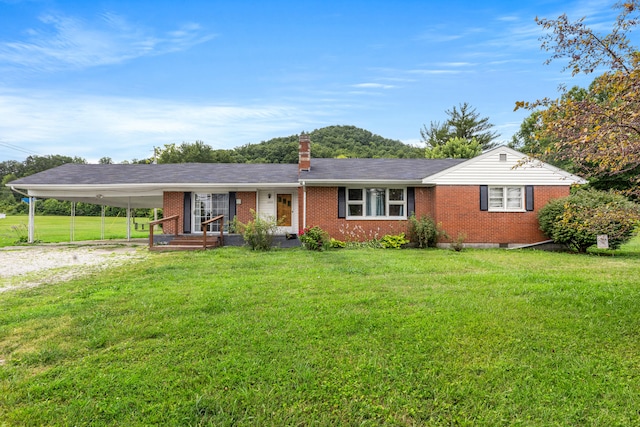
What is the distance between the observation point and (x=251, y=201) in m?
14.5

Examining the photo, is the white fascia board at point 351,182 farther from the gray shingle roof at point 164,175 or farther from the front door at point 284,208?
the front door at point 284,208

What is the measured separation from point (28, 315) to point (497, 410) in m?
5.72

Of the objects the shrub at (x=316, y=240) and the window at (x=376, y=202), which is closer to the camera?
the shrub at (x=316, y=240)

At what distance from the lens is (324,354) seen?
3.30 meters

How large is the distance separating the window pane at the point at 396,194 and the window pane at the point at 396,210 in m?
0.33

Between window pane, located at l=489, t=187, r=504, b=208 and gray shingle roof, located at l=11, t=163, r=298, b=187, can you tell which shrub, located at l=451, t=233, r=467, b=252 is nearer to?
window pane, located at l=489, t=187, r=504, b=208

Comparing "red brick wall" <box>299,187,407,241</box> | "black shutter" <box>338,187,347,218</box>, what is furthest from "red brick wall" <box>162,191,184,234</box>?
"black shutter" <box>338,187,347,218</box>

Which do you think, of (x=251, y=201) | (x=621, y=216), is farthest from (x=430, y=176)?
(x=621, y=216)

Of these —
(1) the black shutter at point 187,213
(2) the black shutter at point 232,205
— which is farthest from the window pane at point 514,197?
(1) the black shutter at point 187,213

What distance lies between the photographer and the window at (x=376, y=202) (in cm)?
1358

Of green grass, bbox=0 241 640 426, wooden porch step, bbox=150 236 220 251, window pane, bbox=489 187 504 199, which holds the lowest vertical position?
green grass, bbox=0 241 640 426

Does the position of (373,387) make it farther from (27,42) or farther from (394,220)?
(27,42)

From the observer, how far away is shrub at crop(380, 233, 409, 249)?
498 inches

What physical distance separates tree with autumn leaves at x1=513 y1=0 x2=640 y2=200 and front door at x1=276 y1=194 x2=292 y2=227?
38.2ft
